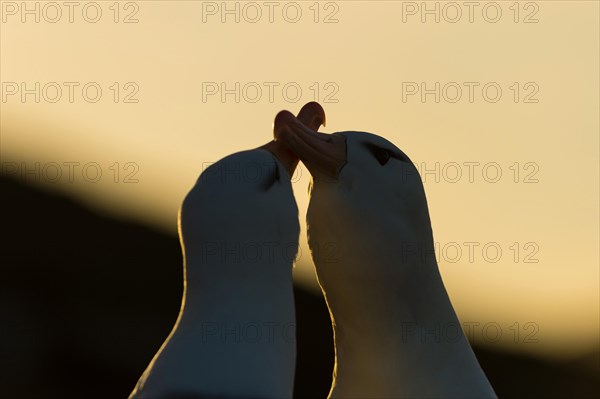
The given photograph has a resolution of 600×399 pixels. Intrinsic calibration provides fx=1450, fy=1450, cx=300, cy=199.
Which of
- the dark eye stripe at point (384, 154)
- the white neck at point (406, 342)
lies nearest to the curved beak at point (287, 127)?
the dark eye stripe at point (384, 154)

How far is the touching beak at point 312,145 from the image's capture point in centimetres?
704

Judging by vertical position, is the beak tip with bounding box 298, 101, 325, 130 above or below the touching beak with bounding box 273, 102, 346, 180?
above

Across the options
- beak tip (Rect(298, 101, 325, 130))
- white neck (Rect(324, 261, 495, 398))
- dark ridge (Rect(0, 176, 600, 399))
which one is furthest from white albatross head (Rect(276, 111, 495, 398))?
dark ridge (Rect(0, 176, 600, 399))

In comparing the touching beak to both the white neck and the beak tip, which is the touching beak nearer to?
the beak tip

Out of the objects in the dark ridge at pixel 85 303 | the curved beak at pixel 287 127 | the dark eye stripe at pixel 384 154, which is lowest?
the dark ridge at pixel 85 303

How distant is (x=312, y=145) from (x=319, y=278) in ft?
2.18

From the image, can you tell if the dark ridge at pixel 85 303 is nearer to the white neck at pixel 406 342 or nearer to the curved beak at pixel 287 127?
the curved beak at pixel 287 127

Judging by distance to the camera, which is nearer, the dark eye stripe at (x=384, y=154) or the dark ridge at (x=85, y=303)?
the dark eye stripe at (x=384, y=154)

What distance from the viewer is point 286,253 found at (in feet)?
21.5

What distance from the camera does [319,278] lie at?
7211 mm

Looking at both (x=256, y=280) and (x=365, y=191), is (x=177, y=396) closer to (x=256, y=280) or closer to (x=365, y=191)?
(x=256, y=280)

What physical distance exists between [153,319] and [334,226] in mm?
12593

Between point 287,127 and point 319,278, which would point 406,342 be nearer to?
point 319,278

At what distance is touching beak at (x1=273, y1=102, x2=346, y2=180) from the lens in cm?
704
